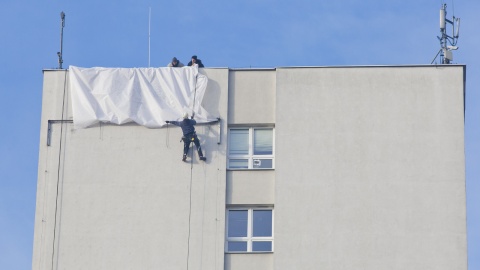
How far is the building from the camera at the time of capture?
143 feet

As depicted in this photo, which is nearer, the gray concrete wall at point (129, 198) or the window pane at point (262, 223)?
the gray concrete wall at point (129, 198)

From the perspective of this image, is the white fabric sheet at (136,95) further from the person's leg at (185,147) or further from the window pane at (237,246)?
the window pane at (237,246)

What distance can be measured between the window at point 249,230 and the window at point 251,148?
146 cm

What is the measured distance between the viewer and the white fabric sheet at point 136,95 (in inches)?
1797

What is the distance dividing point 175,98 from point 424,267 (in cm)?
934

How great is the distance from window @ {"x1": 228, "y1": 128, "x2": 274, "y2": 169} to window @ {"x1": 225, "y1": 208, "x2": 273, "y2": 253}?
146 cm

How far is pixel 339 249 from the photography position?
143 feet

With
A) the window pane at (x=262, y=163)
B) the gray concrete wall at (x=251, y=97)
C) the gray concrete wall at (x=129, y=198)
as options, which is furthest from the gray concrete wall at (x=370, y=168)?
the gray concrete wall at (x=129, y=198)

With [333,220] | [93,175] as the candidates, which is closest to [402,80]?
[333,220]

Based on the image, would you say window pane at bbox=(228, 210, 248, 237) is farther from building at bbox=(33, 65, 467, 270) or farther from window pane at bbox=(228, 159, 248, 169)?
window pane at bbox=(228, 159, 248, 169)

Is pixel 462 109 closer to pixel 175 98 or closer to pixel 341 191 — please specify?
pixel 341 191

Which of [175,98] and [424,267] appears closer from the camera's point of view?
[424,267]

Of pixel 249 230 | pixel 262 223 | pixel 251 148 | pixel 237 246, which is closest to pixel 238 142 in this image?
pixel 251 148

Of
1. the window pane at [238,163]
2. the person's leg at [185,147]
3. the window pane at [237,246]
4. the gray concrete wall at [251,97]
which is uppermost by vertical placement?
the gray concrete wall at [251,97]
